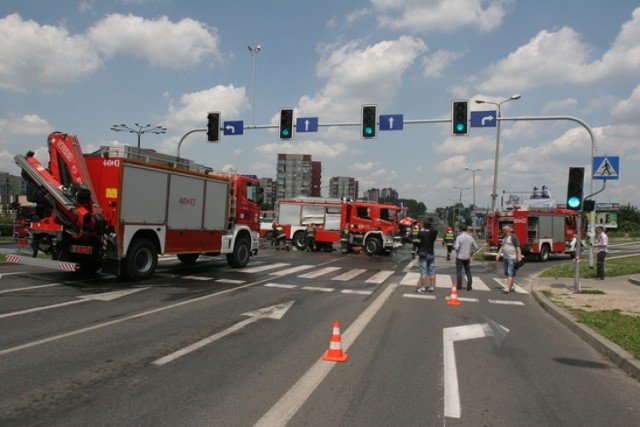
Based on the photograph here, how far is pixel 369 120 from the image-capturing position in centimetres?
1953

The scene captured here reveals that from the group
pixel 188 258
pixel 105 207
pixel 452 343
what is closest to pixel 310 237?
pixel 188 258

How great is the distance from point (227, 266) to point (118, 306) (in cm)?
781

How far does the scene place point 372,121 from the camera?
1950 centimetres

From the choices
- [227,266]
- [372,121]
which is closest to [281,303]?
[227,266]

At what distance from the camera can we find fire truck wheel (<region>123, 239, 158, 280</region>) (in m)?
11.7

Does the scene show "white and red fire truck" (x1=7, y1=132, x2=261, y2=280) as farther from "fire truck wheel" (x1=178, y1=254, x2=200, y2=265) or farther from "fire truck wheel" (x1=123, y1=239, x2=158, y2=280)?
"fire truck wheel" (x1=178, y1=254, x2=200, y2=265)

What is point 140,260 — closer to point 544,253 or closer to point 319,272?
point 319,272

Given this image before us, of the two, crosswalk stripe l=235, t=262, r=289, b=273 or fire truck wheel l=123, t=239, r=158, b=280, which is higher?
fire truck wheel l=123, t=239, r=158, b=280

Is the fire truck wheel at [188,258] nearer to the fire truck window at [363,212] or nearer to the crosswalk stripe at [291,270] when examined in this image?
the crosswalk stripe at [291,270]

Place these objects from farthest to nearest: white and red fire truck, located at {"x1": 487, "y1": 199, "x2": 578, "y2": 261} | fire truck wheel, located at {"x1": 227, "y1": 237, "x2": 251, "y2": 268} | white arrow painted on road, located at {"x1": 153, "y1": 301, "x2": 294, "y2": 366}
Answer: white and red fire truck, located at {"x1": 487, "y1": 199, "x2": 578, "y2": 261} < fire truck wheel, located at {"x1": 227, "y1": 237, "x2": 251, "y2": 268} < white arrow painted on road, located at {"x1": 153, "y1": 301, "x2": 294, "y2": 366}

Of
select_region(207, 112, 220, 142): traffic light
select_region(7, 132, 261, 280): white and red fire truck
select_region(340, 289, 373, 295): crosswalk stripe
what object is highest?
select_region(207, 112, 220, 142): traffic light

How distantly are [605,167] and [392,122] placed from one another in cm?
855

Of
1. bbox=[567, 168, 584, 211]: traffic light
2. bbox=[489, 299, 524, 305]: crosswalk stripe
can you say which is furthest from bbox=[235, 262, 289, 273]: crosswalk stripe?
bbox=[567, 168, 584, 211]: traffic light

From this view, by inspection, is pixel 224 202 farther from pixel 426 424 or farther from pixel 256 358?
pixel 426 424
